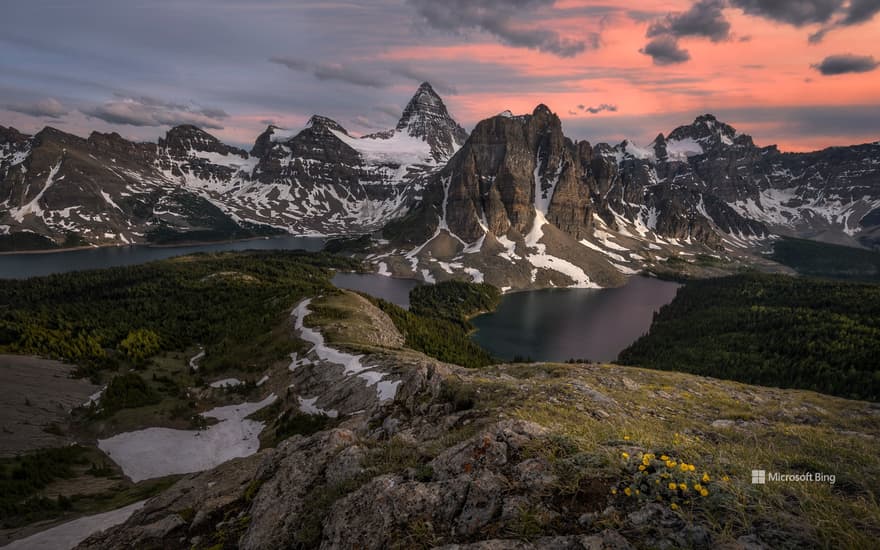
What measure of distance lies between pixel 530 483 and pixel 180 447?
119 ft

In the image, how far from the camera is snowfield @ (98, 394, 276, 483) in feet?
98.4

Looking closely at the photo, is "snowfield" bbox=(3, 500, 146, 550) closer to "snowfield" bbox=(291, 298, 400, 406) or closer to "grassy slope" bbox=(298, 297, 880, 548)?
"snowfield" bbox=(291, 298, 400, 406)

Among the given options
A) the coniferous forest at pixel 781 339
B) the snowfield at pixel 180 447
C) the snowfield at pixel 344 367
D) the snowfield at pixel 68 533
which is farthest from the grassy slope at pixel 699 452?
the coniferous forest at pixel 781 339

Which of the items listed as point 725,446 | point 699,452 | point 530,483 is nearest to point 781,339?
point 725,446

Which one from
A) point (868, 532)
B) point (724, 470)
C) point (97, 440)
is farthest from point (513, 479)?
point (97, 440)

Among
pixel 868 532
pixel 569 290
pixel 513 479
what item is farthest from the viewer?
pixel 569 290

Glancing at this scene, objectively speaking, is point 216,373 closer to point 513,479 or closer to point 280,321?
point 280,321

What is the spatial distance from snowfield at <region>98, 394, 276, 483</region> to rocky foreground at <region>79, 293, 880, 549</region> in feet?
50.8

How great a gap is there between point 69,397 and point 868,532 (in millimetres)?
58779

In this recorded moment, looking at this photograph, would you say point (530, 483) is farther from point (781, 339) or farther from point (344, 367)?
point (781, 339)

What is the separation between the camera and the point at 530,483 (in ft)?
24.4

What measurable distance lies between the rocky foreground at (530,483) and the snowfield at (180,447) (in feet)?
50.8

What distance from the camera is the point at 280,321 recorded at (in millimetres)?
62281

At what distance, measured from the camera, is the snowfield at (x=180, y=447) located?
98.4 ft
